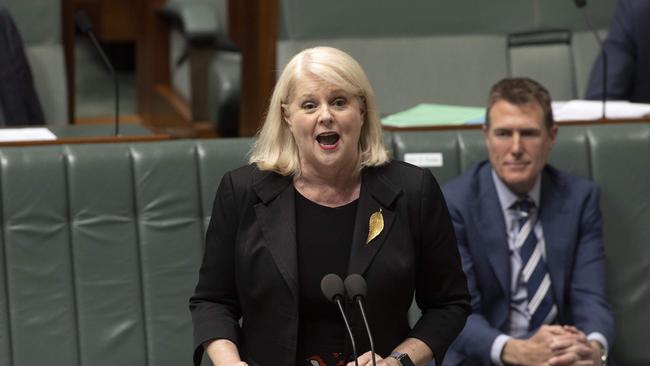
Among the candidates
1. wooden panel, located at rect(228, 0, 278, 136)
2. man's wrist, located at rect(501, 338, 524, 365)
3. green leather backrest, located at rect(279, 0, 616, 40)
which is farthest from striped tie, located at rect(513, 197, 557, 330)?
green leather backrest, located at rect(279, 0, 616, 40)

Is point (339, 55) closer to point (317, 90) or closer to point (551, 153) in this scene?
point (317, 90)

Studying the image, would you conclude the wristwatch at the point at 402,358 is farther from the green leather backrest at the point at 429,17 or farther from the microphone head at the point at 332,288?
the green leather backrest at the point at 429,17

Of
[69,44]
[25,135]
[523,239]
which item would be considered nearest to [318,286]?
[523,239]

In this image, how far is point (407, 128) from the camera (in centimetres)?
271

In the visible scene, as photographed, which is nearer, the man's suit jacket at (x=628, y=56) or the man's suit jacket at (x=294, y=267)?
the man's suit jacket at (x=294, y=267)

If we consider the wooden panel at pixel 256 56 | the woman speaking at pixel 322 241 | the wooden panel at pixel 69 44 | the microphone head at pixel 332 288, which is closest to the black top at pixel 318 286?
the woman speaking at pixel 322 241

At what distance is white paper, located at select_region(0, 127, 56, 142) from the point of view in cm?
262

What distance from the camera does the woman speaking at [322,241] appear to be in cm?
196

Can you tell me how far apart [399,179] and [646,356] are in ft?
3.08

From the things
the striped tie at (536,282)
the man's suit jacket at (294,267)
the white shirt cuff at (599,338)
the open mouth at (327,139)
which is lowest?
the white shirt cuff at (599,338)

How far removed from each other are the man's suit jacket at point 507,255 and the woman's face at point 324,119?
581 millimetres

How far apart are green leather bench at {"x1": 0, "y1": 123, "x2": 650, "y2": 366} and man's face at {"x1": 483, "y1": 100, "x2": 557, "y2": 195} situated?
1.34ft

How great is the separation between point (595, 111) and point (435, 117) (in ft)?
1.28

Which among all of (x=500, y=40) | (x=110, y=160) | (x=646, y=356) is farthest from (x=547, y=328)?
(x=500, y=40)
